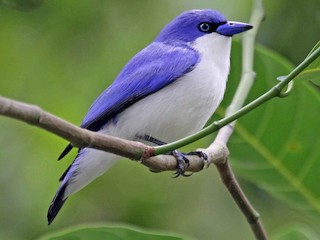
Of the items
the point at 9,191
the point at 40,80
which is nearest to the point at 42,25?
the point at 40,80

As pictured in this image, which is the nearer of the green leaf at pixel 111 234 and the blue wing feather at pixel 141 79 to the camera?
the green leaf at pixel 111 234

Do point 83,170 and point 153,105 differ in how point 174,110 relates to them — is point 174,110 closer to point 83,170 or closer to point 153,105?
point 153,105

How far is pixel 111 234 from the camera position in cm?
196

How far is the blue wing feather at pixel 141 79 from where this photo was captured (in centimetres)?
253

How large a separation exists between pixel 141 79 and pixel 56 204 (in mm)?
509

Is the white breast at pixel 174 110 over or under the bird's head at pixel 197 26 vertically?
under

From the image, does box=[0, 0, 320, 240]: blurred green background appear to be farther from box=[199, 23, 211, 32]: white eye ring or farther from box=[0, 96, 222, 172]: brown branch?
box=[0, 96, 222, 172]: brown branch

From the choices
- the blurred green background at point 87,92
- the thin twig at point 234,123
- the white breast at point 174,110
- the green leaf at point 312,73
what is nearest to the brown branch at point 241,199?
the thin twig at point 234,123

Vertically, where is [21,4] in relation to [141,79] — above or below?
above

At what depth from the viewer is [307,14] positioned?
357 centimetres

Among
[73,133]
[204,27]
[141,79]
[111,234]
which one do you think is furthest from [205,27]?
[73,133]

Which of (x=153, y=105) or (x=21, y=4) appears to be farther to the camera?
(x=153, y=105)

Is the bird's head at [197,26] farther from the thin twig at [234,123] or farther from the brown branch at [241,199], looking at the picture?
the brown branch at [241,199]

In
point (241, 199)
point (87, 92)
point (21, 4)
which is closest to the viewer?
point (241, 199)
